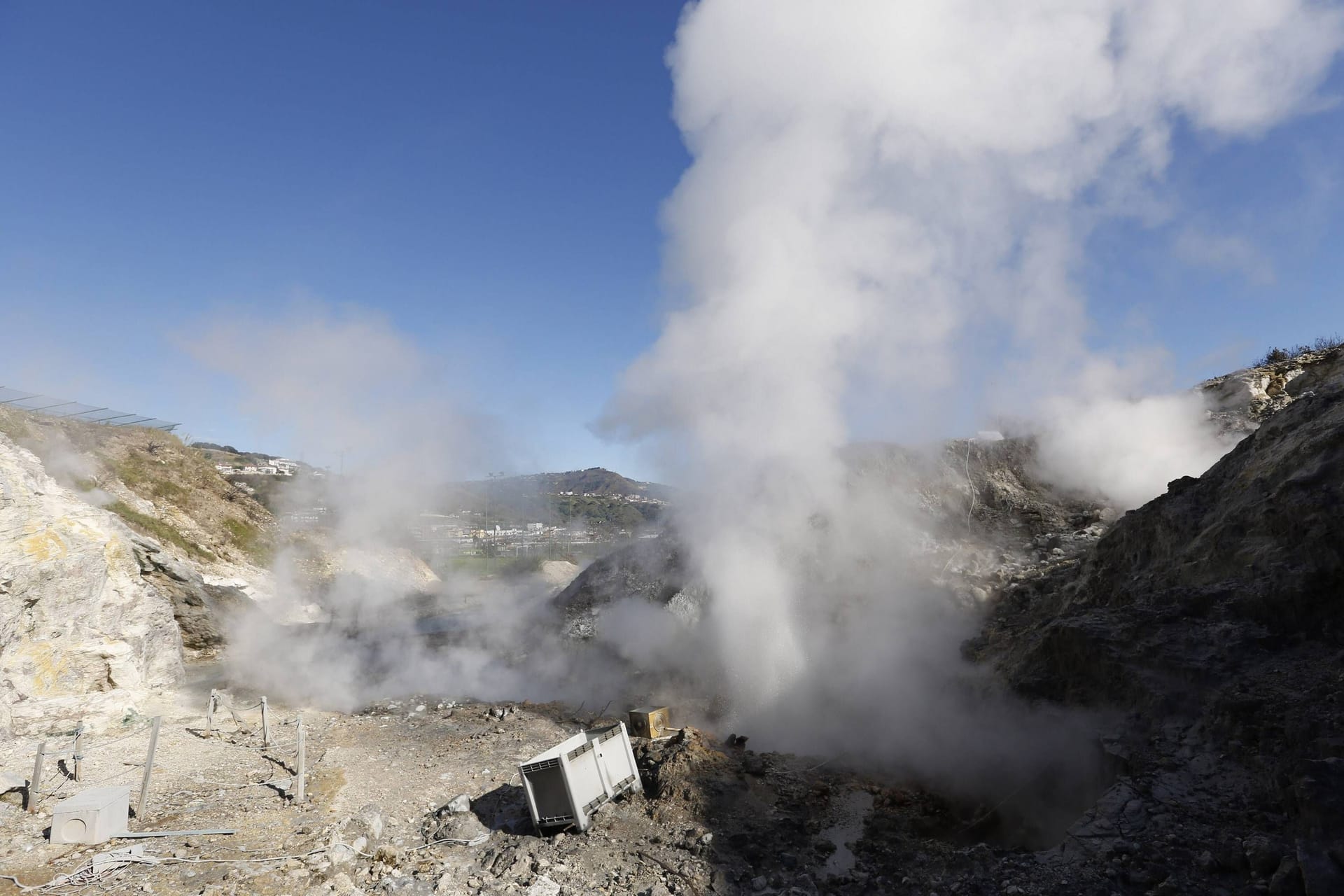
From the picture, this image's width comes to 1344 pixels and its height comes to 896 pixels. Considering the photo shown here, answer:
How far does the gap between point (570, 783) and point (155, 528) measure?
3078cm

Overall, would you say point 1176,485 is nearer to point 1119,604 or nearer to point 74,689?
point 1119,604

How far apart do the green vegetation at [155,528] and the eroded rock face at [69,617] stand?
1217cm

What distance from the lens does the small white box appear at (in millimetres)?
7617

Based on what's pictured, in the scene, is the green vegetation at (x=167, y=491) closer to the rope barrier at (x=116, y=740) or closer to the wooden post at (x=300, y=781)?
the rope barrier at (x=116, y=740)

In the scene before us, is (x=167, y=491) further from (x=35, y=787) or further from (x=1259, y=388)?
(x=1259, y=388)

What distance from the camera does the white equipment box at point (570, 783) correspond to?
7820 mm

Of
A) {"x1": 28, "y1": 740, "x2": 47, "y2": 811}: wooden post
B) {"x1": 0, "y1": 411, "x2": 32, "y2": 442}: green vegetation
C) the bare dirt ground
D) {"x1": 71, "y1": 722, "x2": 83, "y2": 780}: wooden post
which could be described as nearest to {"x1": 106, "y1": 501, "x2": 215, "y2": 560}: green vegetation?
{"x1": 0, "y1": 411, "x2": 32, "y2": 442}: green vegetation

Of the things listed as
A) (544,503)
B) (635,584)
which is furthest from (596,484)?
(635,584)

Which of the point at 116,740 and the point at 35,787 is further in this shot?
the point at 116,740

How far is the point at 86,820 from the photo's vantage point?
7.64m

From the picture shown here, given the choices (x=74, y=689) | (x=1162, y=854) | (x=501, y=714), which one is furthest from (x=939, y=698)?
(x=74, y=689)

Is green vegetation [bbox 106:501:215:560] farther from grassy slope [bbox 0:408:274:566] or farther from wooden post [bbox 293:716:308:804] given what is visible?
wooden post [bbox 293:716:308:804]

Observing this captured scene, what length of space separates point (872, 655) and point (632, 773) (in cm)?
638

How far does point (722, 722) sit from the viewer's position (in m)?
12.5
